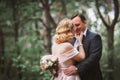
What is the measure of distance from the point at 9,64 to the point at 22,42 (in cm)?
189

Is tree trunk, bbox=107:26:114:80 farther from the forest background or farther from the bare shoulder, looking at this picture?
the bare shoulder

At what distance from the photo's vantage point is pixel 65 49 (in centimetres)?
580

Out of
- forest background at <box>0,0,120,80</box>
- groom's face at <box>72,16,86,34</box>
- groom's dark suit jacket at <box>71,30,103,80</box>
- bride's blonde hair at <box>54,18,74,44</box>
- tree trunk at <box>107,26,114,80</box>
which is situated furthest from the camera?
tree trunk at <box>107,26,114,80</box>

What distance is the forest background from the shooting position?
1297 centimetres

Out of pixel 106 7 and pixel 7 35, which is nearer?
pixel 106 7

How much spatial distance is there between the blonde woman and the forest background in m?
6.20

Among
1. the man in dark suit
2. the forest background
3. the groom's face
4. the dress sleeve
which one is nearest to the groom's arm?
the man in dark suit

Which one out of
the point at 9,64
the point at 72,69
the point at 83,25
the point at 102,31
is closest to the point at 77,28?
the point at 83,25

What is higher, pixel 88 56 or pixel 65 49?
pixel 65 49

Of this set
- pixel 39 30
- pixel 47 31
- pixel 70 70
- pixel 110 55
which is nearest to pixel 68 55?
pixel 70 70

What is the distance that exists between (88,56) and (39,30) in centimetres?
1058

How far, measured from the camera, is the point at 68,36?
572 centimetres

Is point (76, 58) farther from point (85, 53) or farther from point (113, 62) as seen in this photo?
point (113, 62)

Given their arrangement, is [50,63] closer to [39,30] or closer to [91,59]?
[91,59]
